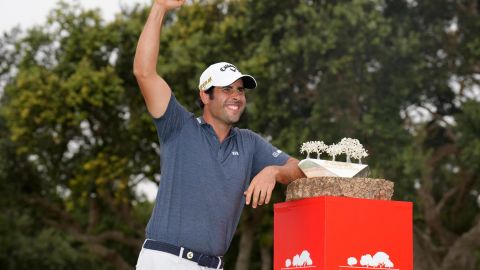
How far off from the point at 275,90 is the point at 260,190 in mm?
14501

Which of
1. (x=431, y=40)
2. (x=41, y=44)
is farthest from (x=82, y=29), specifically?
(x=431, y=40)

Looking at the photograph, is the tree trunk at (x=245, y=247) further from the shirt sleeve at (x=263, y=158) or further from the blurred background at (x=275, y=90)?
the shirt sleeve at (x=263, y=158)

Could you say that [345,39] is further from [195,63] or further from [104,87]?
[104,87]

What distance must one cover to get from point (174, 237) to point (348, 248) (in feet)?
2.99

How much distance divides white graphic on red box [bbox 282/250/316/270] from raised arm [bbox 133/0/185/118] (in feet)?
3.52

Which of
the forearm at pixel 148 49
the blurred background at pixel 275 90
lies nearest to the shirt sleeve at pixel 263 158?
the forearm at pixel 148 49

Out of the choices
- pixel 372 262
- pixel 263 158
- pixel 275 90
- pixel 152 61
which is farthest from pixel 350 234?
pixel 275 90

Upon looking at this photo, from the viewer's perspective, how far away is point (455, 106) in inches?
859

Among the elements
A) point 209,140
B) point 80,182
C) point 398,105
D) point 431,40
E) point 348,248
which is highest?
point 431,40

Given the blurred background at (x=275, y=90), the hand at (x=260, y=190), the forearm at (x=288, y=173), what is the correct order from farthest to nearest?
the blurred background at (x=275, y=90), the forearm at (x=288, y=173), the hand at (x=260, y=190)

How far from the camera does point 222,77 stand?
5363 mm

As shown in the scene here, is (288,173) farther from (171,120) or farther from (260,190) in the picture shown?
(171,120)

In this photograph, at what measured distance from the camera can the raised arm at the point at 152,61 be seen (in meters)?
5.05

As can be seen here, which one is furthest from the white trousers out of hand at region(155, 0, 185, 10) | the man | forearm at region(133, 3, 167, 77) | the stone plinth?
hand at region(155, 0, 185, 10)
